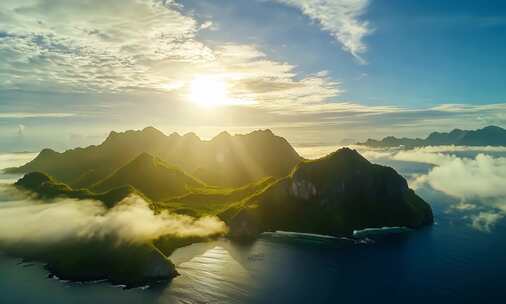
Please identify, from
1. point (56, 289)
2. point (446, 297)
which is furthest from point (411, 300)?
point (56, 289)

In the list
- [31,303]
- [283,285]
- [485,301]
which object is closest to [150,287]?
[31,303]

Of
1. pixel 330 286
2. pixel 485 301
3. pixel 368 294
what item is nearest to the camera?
pixel 485 301

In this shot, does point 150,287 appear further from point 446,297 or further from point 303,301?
point 446,297

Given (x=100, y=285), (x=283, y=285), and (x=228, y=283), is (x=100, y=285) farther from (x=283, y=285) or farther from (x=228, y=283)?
(x=283, y=285)

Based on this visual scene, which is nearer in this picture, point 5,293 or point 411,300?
point 411,300

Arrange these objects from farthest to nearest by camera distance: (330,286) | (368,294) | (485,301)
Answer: (330,286) < (368,294) < (485,301)

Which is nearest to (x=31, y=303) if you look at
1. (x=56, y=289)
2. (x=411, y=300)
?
(x=56, y=289)

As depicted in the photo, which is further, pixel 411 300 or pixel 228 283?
pixel 228 283

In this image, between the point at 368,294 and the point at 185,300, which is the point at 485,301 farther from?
the point at 185,300
